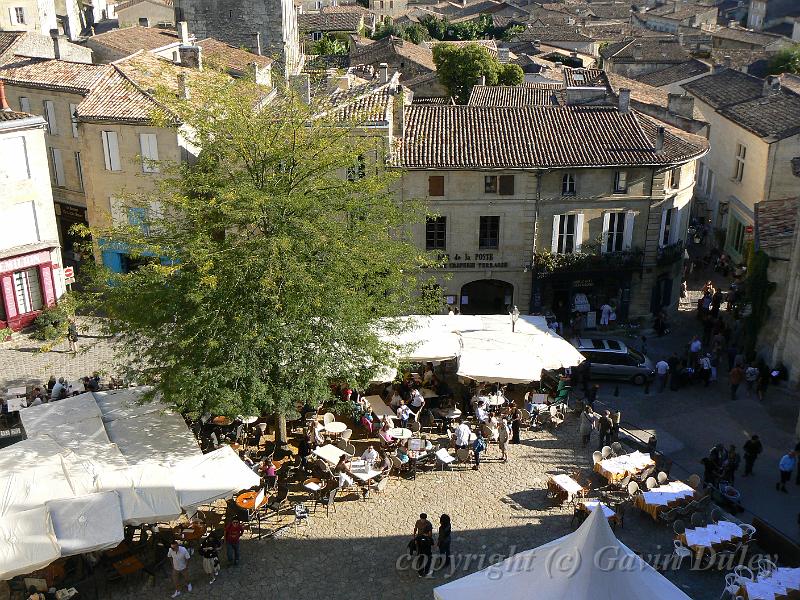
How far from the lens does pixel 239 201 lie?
2138 cm

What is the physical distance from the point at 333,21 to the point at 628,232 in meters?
72.4

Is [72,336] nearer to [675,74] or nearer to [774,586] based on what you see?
[774,586]

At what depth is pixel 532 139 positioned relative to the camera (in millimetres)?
34031

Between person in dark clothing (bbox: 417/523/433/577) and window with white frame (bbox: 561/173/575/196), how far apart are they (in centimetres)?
1811

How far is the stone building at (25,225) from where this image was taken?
31.5 m

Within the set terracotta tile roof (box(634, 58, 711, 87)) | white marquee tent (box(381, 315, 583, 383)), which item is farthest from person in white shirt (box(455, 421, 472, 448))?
terracotta tile roof (box(634, 58, 711, 87))

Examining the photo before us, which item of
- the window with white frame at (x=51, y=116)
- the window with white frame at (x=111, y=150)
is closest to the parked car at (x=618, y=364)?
the window with white frame at (x=111, y=150)

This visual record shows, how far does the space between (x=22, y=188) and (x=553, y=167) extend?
1988cm

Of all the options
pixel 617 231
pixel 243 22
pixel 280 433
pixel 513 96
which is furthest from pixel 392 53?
pixel 280 433

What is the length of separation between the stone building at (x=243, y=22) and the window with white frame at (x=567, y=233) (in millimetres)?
32516

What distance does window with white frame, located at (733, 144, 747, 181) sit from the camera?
44844 millimetres

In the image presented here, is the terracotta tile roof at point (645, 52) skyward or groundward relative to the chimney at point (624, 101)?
groundward

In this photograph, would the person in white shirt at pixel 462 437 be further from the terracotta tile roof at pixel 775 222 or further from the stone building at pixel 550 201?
the terracotta tile roof at pixel 775 222

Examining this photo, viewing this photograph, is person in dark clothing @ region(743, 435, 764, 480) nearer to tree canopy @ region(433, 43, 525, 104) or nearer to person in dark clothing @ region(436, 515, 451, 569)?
person in dark clothing @ region(436, 515, 451, 569)
